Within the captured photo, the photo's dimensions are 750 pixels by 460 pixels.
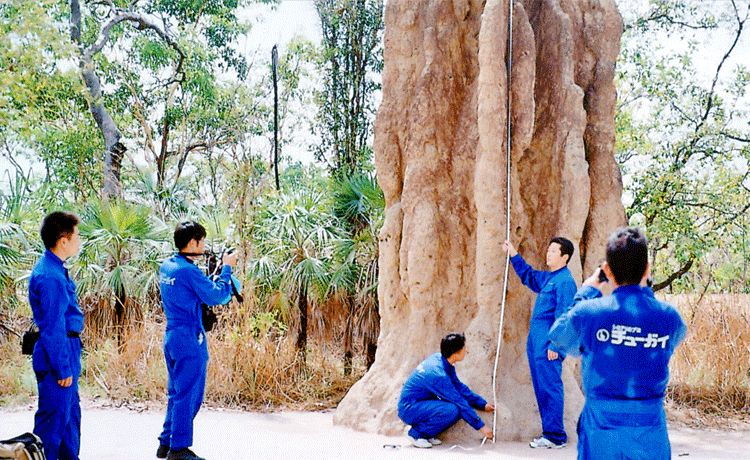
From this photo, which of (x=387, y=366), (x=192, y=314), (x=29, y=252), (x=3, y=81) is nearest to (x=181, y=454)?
(x=192, y=314)

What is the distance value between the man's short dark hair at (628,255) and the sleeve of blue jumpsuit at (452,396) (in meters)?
2.95

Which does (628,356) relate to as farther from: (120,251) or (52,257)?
(120,251)

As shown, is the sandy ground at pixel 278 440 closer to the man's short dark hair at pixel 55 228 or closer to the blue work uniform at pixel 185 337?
the blue work uniform at pixel 185 337

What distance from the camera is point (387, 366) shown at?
695cm

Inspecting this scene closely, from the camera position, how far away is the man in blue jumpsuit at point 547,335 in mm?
5918

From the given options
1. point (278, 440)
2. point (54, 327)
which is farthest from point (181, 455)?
point (278, 440)

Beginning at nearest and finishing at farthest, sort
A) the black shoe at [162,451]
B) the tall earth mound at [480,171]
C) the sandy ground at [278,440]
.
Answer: the black shoe at [162,451] → the sandy ground at [278,440] → the tall earth mound at [480,171]

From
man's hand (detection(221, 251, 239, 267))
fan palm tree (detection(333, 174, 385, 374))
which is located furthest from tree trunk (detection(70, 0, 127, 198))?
man's hand (detection(221, 251, 239, 267))

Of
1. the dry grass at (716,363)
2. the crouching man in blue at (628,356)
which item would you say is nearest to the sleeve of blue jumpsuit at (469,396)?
the crouching man in blue at (628,356)

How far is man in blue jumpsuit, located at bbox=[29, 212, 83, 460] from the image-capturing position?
4539mm

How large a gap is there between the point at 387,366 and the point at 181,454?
2261 mm

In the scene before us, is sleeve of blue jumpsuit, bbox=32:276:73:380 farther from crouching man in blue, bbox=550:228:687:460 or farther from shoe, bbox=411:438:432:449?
crouching man in blue, bbox=550:228:687:460

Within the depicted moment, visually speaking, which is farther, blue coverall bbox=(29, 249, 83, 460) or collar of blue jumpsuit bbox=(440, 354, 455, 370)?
collar of blue jumpsuit bbox=(440, 354, 455, 370)

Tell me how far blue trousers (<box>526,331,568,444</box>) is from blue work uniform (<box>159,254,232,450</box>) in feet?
7.86
